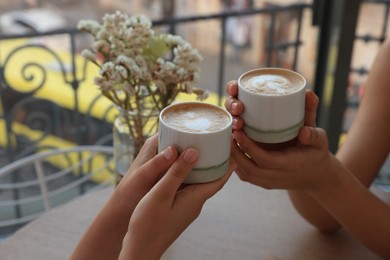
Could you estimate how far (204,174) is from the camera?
0.69 meters

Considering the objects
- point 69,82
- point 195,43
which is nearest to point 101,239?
point 69,82

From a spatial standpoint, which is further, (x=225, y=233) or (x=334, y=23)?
(x=334, y=23)

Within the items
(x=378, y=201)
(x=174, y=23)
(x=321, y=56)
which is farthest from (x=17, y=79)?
(x=378, y=201)

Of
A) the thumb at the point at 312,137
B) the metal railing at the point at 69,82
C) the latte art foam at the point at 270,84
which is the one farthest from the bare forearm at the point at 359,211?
the metal railing at the point at 69,82

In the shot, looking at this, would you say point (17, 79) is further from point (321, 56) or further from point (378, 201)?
point (378, 201)

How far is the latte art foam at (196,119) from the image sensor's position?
69 centimetres

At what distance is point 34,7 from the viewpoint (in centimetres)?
732

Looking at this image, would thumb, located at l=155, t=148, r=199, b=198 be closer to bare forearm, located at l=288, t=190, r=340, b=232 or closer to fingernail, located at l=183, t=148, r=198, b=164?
fingernail, located at l=183, t=148, r=198, b=164

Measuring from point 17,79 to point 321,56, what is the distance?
2.39 meters

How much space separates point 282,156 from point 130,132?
0.33m

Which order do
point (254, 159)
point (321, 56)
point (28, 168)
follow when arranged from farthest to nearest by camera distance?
point (28, 168)
point (321, 56)
point (254, 159)

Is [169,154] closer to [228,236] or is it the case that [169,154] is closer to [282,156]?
[282,156]

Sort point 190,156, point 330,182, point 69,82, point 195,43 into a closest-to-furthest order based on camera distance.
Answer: point 190,156 → point 330,182 → point 69,82 → point 195,43

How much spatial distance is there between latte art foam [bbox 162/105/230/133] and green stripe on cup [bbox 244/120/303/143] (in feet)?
0.17
